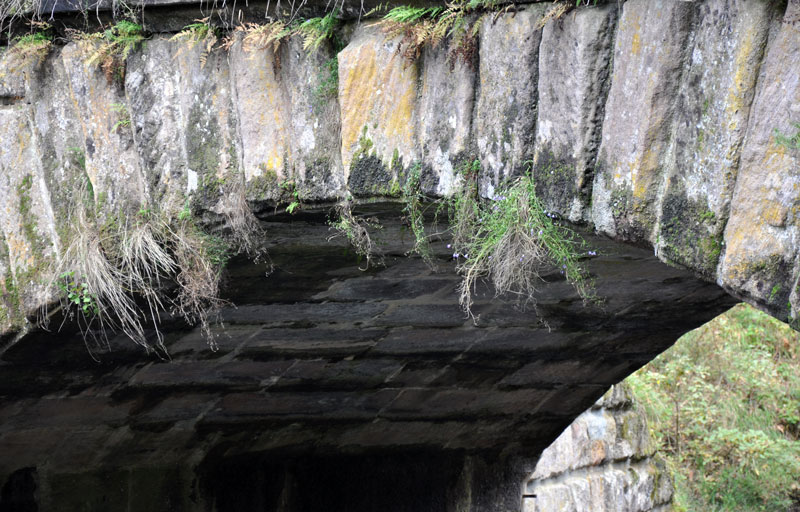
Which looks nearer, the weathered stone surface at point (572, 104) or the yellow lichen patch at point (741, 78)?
the yellow lichen patch at point (741, 78)

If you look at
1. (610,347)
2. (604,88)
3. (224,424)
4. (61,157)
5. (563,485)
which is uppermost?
(604,88)

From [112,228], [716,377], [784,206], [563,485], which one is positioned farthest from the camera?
[716,377]

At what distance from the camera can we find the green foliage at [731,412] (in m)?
6.13

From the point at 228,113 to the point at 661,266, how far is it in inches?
51.1

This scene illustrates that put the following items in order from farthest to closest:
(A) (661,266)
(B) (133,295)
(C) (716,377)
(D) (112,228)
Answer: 1. (C) (716,377)
2. (A) (661,266)
3. (B) (133,295)
4. (D) (112,228)

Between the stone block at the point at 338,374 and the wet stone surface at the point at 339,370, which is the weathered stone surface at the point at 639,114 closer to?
the wet stone surface at the point at 339,370

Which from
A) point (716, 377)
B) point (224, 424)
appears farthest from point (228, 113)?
point (716, 377)

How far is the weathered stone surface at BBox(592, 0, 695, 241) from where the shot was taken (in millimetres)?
1619

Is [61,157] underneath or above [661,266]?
above

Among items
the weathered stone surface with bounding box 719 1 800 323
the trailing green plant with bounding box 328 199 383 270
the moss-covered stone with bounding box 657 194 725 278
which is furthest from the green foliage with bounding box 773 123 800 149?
the trailing green plant with bounding box 328 199 383 270

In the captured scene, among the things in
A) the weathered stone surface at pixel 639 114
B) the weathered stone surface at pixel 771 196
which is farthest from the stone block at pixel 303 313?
the weathered stone surface at pixel 771 196

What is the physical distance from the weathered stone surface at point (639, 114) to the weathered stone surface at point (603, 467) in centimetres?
278

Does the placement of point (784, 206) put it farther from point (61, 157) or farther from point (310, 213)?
point (61, 157)

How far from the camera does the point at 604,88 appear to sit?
1776 millimetres
